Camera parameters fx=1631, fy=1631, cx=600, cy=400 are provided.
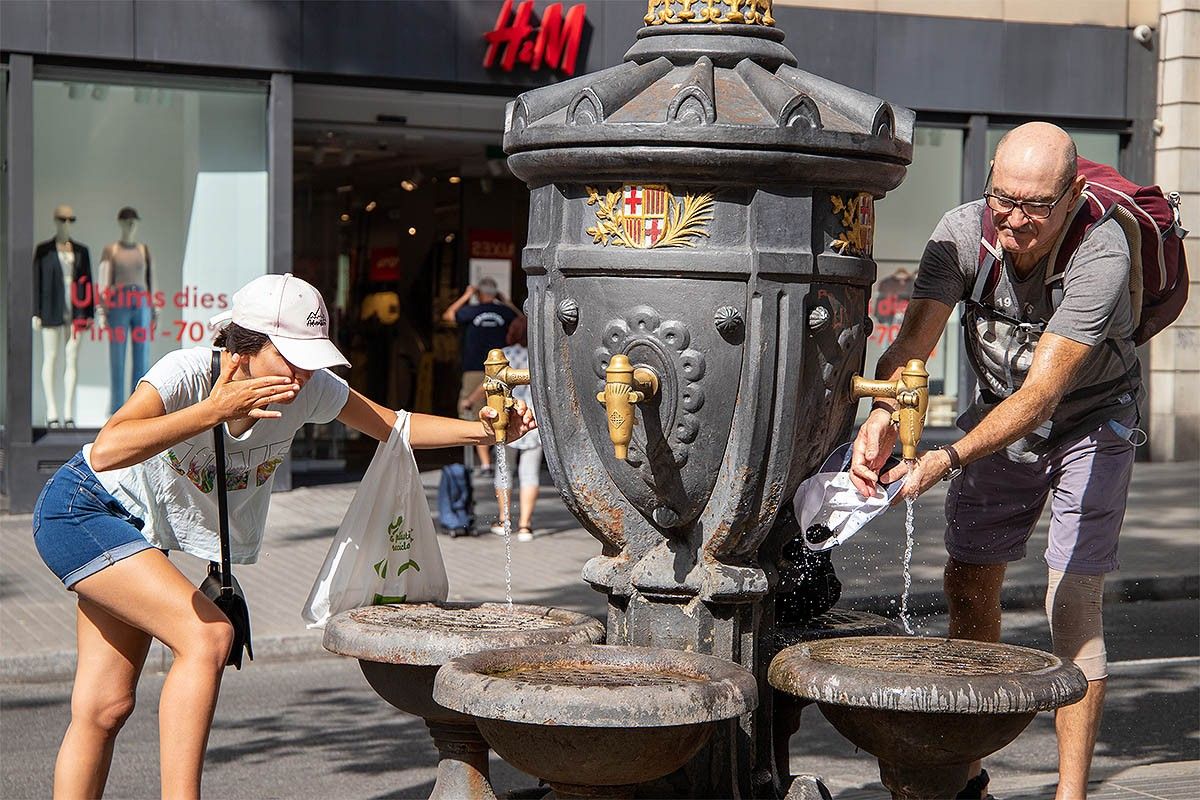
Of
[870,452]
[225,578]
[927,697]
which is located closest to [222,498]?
[225,578]

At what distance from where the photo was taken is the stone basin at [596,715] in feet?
10.6

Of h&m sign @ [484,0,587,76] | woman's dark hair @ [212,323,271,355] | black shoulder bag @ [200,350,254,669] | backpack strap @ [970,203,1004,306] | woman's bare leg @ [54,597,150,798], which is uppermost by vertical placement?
h&m sign @ [484,0,587,76]

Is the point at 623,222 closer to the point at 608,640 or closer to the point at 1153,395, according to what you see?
the point at 608,640

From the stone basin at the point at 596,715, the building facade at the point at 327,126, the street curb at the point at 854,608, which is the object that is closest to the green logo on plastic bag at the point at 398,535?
the stone basin at the point at 596,715

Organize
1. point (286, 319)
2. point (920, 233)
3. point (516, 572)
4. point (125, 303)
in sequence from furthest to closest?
point (920, 233)
point (125, 303)
point (516, 572)
point (286, 319)

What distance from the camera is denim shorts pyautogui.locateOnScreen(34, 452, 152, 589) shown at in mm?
4012

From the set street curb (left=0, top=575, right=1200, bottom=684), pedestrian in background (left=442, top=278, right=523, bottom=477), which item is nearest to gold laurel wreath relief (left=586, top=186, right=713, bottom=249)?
street curb (left=0, top=575, right=1200, bottom=684)

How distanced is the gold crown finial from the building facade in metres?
9.73

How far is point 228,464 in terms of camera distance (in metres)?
4.19

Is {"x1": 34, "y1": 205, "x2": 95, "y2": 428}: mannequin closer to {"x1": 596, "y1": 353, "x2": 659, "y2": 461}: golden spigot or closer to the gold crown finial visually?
the gold crown finial

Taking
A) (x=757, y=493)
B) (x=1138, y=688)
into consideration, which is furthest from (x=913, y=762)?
(x=1138, y=688)

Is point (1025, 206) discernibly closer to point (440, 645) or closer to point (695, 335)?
point (695, 335)

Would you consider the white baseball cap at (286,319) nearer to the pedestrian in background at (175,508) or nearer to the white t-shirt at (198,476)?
the pedestrian in background at (175,508)

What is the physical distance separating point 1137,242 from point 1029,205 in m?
0.54
